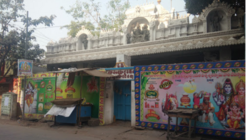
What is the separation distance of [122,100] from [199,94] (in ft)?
13.1

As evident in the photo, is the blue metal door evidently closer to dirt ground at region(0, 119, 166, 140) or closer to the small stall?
dirt ground at region(0, 119, 166, 140)

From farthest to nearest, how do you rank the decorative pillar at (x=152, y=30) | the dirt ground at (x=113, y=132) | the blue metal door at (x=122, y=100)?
1. the decorative pillar at (x=152, y=30)
2. the blue metal door at (x=122, y=100)
3. the dirt ground at (x=113, y=132)

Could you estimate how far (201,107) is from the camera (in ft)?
22.5

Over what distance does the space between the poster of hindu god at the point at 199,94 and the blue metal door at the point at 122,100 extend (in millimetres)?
1295

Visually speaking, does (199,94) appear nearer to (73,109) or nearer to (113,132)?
(113,132)

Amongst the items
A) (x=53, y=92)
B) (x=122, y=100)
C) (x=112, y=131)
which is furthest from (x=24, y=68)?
(x=112, y=131)

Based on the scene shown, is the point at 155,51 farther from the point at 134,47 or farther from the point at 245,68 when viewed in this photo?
the point at 245,68

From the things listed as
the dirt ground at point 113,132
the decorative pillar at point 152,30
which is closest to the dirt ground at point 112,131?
the dirt ground at point 113,132

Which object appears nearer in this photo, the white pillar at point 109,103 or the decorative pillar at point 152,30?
the white pillar at point 109,103

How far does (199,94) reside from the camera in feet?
22.8

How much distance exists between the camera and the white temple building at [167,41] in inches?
364

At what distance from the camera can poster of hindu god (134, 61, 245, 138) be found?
632cm

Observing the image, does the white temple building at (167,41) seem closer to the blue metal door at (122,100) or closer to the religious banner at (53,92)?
the blue metal door at (122,100)

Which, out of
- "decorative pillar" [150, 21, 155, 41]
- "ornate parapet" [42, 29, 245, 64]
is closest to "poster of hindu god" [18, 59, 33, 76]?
"ornate parapet" [42, 29, 245, 64]
